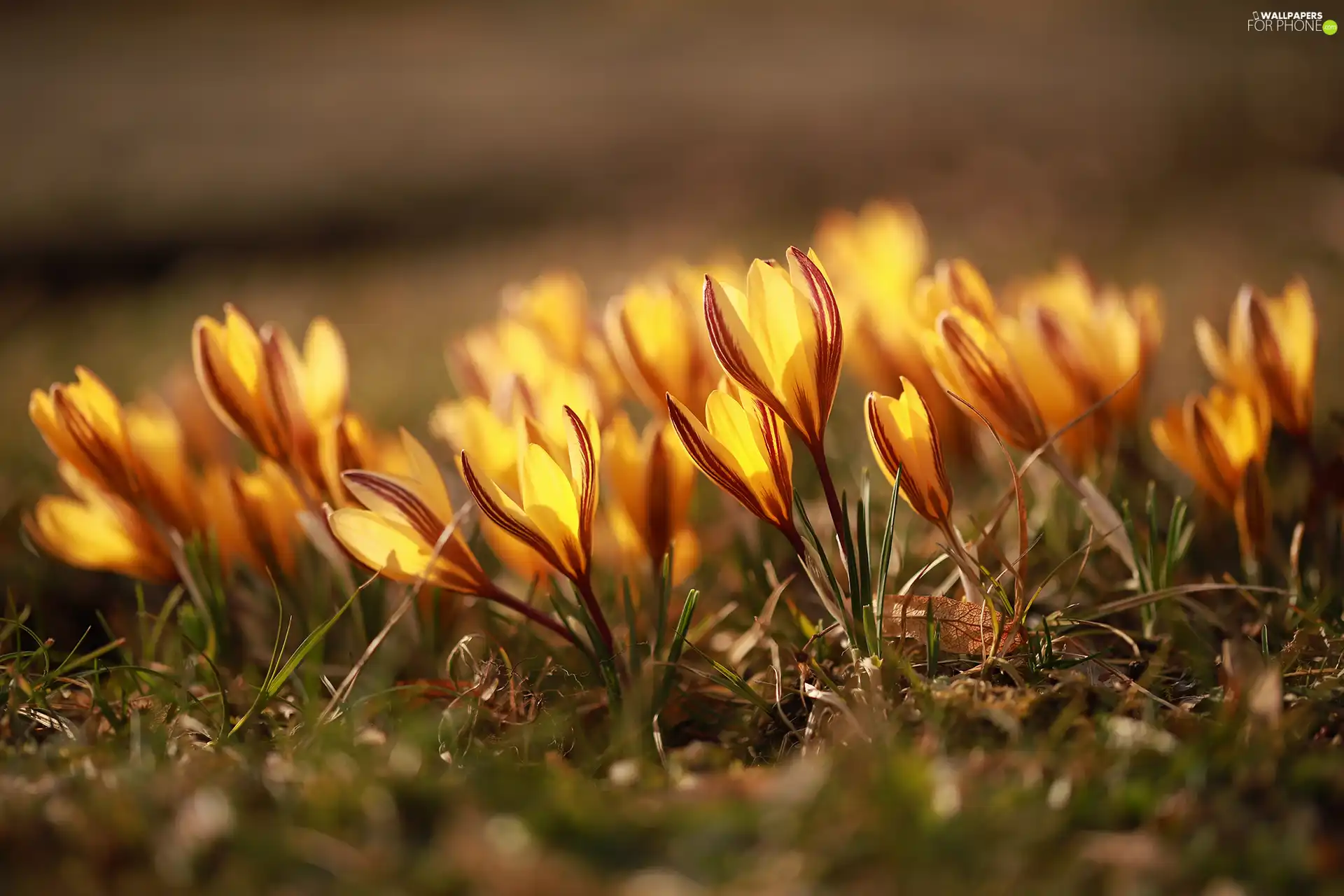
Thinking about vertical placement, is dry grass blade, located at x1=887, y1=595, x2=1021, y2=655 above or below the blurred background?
below

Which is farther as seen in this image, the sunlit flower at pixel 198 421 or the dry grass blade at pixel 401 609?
the sunlit flower at pixel 198 421

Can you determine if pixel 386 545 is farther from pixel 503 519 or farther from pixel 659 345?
pixel 659 345

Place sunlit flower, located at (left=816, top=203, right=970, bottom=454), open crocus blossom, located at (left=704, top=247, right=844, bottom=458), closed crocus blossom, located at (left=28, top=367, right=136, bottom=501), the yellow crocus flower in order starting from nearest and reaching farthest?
1. open crocus blossom, located at (left=704, top=247, right=844, bottom=458)
2. closed crocus blossom, located at (left=28, top=367, right=136, bottom=501)
3. sunlit flower, located at (left=816, top=203, right=970, bottom=454)
4. the yellow crocus flower

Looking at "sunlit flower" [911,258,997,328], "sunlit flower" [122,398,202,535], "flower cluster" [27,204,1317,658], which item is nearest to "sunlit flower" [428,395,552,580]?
"flower cluster" [27,204,1317,658]

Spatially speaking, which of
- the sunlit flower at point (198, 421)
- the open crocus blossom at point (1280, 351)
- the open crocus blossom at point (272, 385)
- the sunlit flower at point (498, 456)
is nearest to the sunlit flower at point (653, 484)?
the sunlit flower at point (498, 456)

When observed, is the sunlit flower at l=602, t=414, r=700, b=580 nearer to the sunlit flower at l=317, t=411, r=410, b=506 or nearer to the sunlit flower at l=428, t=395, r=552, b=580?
the sunlit flower at l=428, t=395, r=552, b=580

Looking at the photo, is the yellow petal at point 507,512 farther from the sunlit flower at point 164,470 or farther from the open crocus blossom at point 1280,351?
the open crocus blossom at point 1280,351

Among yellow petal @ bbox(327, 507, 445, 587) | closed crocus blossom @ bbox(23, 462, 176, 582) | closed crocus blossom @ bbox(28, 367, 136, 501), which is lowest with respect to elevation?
closed crocus blossom @ bbox(23, 462, 176, 582)
